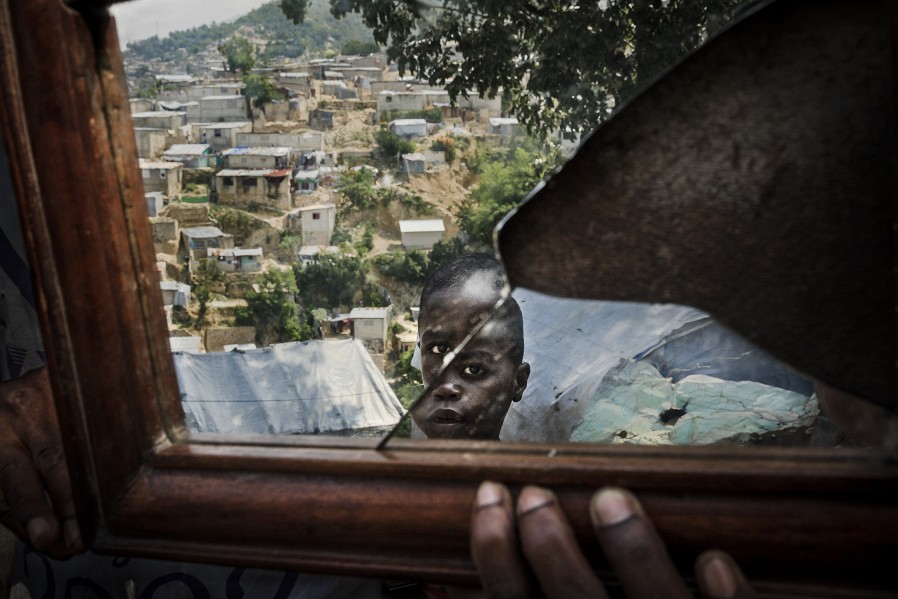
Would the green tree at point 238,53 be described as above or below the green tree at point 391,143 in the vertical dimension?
above

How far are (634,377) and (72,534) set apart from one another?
1334 mm

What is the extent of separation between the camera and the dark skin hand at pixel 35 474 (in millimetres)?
620

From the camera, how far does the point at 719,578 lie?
0.45 m

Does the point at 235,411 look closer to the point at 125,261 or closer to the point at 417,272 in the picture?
the point at 417,272

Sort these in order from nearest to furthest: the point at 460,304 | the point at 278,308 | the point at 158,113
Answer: the point at 158,113 < the point at 460,304 < the point at 278,308

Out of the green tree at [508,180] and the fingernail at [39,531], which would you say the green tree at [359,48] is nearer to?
the green tree at [508,180]

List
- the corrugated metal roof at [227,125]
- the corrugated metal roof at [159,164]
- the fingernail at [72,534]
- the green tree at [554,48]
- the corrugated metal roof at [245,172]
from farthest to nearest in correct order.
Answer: the corrugated metal roof at [245,172] < the corrugated metal roof at [227,125] < the green tree at [554,48] < the corrugated metal roof at [159,164] < the fingernail at [72,534]

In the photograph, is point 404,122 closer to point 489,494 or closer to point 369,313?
point 369,313

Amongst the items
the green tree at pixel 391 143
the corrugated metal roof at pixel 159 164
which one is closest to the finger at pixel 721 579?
the corrugated metal roof at pixel 159 164

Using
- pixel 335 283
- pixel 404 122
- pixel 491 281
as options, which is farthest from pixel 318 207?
pixel 491 281

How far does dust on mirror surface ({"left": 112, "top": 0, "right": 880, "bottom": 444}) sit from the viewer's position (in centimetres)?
123

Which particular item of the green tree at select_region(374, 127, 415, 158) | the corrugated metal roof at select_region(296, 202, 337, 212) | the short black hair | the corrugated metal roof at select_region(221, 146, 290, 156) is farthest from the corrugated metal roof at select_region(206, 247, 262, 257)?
the short black hair

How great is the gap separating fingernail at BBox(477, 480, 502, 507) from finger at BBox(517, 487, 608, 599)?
0.06ft

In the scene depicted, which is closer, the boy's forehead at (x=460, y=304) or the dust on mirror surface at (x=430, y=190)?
the dust on mirror surface at (x=430, y=190)
